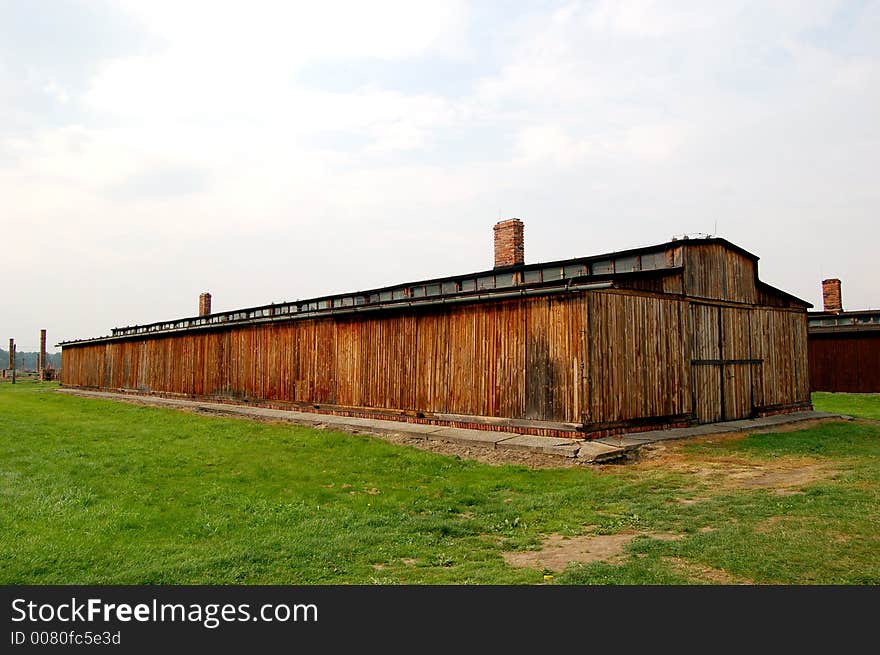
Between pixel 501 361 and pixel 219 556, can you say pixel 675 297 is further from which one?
pixel 219 556

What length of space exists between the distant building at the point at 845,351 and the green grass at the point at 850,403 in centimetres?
100

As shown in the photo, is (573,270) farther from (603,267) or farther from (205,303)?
(205,303)

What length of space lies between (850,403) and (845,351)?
675 centimetres

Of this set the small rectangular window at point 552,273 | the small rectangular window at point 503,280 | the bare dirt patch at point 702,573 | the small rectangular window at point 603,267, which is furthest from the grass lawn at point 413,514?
the small rectangular window at point 503,280

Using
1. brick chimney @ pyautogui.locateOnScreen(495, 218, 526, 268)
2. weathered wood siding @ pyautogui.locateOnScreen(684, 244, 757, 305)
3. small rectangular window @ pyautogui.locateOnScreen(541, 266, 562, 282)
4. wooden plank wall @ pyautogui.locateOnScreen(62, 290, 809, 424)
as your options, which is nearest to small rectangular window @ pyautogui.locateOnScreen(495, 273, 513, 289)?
small rectangular window @ pyautogui.locateOnScreen(541, 266, 562, 282)

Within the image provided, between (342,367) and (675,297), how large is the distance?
1100cm

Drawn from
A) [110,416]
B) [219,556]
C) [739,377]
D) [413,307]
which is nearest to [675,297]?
[739,377]

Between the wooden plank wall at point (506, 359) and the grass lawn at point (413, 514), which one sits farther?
the wooden plank wall at point (506, 359)

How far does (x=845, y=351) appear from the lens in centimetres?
3150

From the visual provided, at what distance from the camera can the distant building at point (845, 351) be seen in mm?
30625

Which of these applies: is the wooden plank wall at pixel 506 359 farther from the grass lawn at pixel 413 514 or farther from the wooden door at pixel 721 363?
the grass lawn at pixel 413 514

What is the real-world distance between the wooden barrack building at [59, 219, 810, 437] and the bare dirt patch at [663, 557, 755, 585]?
25.0ft

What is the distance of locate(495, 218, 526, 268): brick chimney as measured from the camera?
21.9 meters

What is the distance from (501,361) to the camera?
15445 mm
